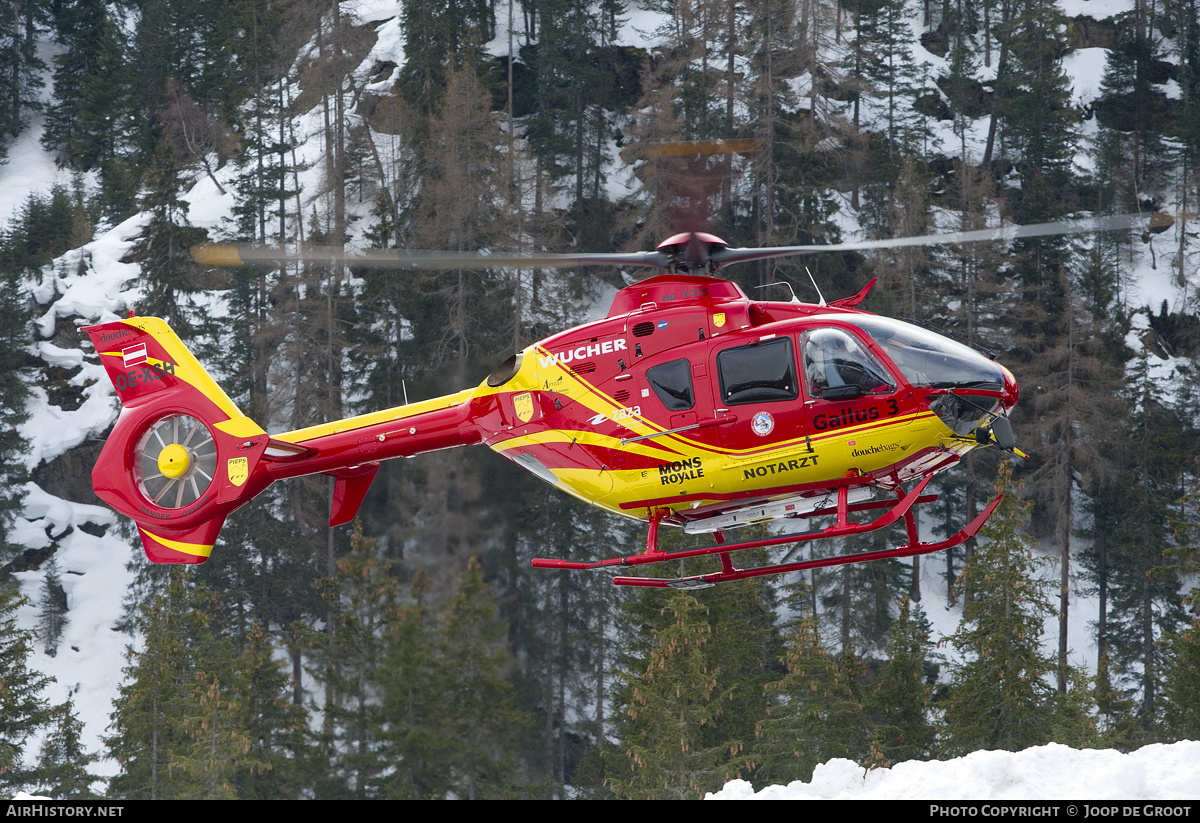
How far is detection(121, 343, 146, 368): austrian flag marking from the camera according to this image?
1482 cm

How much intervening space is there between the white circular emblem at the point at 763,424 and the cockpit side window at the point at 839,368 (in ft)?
1.48

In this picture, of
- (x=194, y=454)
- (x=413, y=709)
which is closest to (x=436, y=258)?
(x=194, y=454)

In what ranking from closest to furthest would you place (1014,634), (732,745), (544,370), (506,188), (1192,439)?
(544,370), (1014,634), (732,745), (1192,439), (506,188)

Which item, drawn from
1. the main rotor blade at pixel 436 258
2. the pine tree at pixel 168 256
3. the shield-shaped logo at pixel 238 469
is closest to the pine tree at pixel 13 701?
the shield-shaped logo at pixel 238 469

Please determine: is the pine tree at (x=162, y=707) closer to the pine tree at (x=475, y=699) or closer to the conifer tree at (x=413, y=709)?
the conifer tree at (x=413, y=709)

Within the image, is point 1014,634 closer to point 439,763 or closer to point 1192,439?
point 439,763

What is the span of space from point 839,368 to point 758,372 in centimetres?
76

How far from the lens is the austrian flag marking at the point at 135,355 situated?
14.8m

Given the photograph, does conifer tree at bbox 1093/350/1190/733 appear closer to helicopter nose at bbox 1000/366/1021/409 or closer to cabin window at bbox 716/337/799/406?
helicopter nose at bbox 1000/366/1021/409

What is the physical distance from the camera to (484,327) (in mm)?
35844

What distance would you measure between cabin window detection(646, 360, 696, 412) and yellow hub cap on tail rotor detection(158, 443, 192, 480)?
5872 millimetres
